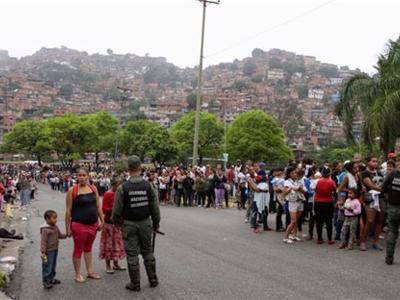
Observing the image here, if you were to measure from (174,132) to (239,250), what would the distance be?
59317mm

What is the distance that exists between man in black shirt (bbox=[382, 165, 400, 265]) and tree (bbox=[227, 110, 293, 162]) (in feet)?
169

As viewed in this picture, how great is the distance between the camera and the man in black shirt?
350 inches

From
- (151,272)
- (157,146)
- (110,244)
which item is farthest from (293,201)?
(157,146)

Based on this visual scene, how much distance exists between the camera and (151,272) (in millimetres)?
7316

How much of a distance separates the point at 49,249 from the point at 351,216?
5987mm

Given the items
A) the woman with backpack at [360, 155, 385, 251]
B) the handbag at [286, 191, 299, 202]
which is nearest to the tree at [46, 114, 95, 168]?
the handbag at [286, 191, 299, 202]

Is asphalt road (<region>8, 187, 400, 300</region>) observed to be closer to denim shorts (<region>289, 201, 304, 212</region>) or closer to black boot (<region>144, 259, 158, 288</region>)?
black boot (<region>144, 259, 158, 288</region>)

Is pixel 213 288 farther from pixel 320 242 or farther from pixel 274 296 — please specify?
pixel 320 242

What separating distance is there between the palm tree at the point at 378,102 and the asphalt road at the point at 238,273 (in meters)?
6.09

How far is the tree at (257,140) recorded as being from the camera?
200 feet

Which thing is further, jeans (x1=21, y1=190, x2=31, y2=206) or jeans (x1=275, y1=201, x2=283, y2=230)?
jeans (x1=21, y1=190, x2=31, y2=206)

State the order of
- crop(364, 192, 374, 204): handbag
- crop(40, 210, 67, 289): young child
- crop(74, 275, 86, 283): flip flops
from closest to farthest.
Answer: crop(40, 210, 67, 289): young child → crop(74, 275, 86, 283): flip flops → crop(364, 192, 374, 204): handbag

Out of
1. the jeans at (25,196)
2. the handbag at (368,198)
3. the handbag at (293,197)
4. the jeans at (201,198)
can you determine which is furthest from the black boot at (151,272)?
the jeans at (25,196)

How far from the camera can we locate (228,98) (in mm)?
188625
